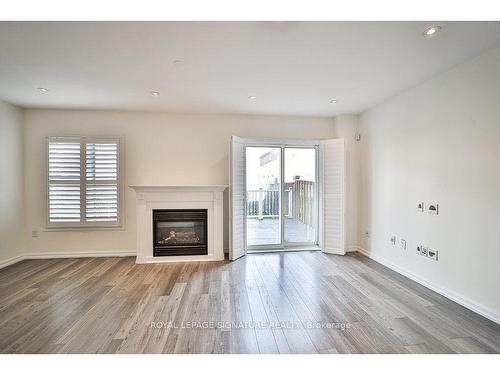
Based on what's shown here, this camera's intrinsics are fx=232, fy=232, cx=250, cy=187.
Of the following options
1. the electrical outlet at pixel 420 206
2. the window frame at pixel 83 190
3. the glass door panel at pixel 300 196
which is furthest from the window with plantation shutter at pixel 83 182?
the electrical outlet at pixel 420 206

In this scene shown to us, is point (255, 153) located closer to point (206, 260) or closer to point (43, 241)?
point (206, 260)

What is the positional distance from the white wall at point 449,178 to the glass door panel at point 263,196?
1.74 meters

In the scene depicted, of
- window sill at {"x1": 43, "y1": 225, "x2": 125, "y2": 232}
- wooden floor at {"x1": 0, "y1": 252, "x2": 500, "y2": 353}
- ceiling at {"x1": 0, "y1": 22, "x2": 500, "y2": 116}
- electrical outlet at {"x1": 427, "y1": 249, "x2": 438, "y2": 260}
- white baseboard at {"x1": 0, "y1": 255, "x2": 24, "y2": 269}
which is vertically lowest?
wooden floor at {"x1": 0, "y1": 252, "x2": 500, "y2": 353}

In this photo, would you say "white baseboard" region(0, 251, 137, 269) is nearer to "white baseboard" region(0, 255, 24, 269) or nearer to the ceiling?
"white baseboard" region(0, 255, 24, 269)

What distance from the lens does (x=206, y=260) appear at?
152 inches

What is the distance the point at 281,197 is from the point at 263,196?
1.16ft

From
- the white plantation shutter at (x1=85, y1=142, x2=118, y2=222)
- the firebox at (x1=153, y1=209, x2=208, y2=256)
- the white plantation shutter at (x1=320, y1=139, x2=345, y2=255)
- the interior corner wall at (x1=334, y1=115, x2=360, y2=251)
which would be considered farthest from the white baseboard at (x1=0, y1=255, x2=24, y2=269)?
the interior corner wall at (x1=334, y1=115, x2=360, y2=251)

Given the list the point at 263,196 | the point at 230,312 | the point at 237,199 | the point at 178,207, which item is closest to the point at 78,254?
the point at 178,207

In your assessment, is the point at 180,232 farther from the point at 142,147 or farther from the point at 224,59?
the point at 224,59

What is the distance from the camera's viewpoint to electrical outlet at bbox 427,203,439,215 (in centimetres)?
274

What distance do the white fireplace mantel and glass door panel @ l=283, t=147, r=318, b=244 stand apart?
4.43 feet

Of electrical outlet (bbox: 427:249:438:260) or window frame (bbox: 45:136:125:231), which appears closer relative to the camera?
electrical outlet (bbox: 427:249:438:260)

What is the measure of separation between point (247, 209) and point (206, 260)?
1.19 m
